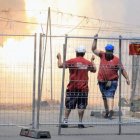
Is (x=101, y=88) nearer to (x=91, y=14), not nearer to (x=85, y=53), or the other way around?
(x=85, y=53)

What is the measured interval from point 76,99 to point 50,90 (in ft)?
1.93

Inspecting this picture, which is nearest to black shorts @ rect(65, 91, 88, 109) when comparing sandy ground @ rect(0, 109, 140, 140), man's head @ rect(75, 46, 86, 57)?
sandy ground @ rect(0, 109, 140, 140)

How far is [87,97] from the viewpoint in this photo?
12.3 m

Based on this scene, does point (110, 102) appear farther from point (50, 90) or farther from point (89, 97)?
point (50, 90)

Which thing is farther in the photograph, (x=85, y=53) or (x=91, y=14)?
(x=91, y=14)

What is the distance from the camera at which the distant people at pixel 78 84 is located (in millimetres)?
12305

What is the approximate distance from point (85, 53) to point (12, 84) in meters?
1.56

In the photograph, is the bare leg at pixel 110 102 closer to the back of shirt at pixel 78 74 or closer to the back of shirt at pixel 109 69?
the back of shirt at pixel 109 69

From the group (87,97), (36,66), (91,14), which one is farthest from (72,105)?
(91,14)

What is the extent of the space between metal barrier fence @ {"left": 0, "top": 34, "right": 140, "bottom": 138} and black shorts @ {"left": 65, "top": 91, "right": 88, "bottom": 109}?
11 centimetres

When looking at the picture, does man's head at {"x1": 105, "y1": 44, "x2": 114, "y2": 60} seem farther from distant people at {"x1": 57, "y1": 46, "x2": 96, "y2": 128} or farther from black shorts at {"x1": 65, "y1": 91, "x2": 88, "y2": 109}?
black shorts at {"x1": 65, "y1": 91, "x2": 88, "y2": 109}

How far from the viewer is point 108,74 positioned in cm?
1237

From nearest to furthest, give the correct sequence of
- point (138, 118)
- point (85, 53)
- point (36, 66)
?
point (36, 66), point (85, 53), point (138, 118)

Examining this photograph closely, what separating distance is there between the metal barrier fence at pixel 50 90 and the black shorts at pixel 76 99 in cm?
11
